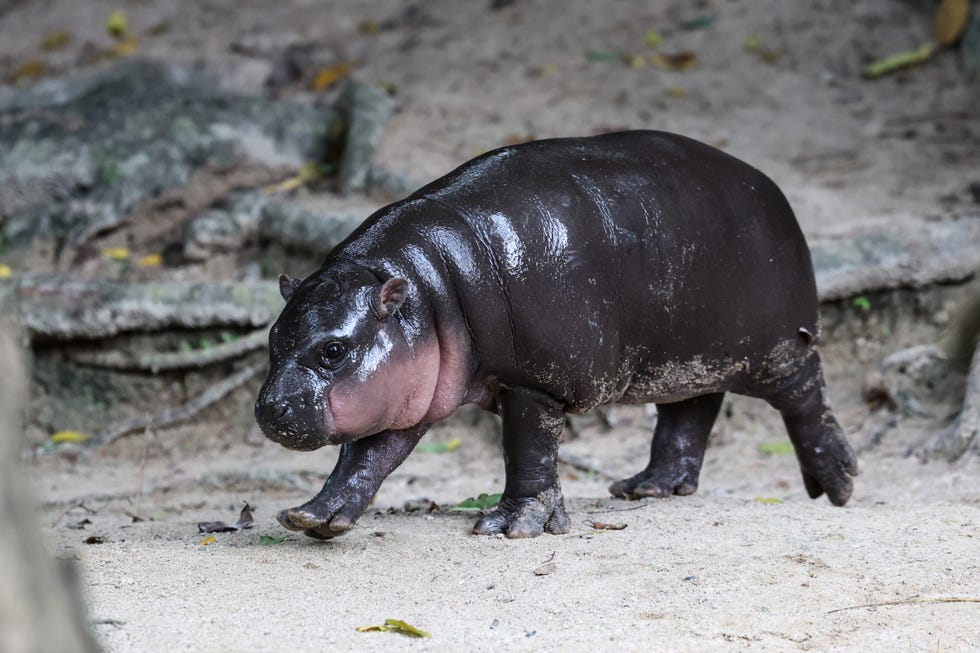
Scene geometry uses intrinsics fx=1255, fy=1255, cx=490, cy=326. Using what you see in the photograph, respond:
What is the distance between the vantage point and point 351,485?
13.6 feet

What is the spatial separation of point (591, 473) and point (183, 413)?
7.71 ft

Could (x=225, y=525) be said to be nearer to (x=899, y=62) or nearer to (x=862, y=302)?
(x=862, y=302)

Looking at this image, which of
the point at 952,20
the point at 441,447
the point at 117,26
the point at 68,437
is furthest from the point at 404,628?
the point at 117,26

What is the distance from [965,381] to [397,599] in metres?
3.97

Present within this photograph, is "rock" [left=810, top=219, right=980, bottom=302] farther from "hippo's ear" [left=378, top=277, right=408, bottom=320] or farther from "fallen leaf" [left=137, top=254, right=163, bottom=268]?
"fallen leaf" [left=137, top=254, right=163, bottom=268]

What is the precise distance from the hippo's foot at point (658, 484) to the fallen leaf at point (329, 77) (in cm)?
538

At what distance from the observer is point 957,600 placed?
10.9 feet

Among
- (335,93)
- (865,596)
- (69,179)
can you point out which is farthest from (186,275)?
(865,596)

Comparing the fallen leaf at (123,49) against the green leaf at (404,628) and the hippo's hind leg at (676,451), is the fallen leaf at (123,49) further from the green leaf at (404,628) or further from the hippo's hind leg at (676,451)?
the green leaf at (404,628)

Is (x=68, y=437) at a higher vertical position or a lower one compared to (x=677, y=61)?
lower

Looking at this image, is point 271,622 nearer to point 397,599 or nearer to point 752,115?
point 397,599

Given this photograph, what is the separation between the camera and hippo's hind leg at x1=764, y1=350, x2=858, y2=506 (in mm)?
5062

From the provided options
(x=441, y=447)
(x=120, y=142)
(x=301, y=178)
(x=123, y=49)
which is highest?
(x=123, y=49)

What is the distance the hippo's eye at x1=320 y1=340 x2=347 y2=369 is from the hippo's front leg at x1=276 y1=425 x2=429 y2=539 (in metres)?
0.46
